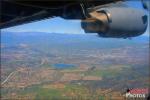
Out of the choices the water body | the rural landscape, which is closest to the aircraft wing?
the rural landscape

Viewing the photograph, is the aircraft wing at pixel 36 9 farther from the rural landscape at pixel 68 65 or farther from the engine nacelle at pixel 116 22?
the rural landscape at pixel 68 65

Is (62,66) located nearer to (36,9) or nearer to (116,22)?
(36,9)

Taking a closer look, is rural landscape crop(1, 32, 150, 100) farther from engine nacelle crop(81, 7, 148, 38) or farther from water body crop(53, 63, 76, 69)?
engine nacelle crop(81, 7, 148, 38)

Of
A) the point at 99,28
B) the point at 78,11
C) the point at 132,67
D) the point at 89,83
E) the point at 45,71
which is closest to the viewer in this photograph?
the point at 99,28

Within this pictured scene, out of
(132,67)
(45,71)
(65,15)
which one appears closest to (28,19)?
(65,15)

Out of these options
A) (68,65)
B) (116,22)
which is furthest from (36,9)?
(68,65)

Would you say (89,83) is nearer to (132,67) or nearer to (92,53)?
(132,67)
